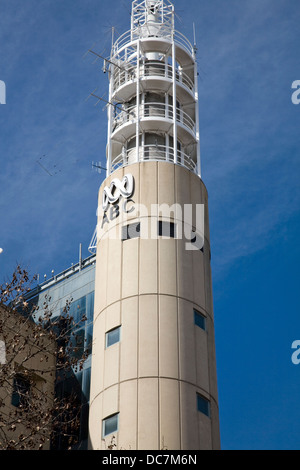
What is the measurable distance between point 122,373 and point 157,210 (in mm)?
11286

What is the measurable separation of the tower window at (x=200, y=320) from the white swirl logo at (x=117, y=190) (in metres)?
9.30

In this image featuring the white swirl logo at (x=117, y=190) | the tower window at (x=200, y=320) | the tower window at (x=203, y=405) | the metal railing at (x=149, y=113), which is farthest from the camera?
the metal railing at (x=149, y=113)

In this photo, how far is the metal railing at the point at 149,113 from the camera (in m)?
64.9

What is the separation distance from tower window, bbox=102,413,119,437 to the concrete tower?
59 millimetres

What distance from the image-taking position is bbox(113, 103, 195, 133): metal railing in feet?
213

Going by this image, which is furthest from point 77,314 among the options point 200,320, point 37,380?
point 200,320

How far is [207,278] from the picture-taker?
58219 mm

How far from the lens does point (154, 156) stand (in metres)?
63.6

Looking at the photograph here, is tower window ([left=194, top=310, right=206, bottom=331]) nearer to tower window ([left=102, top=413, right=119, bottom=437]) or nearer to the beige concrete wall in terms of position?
the beige concrete wall

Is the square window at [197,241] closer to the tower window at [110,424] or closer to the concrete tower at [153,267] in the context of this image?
the concrete tower at [153,267]

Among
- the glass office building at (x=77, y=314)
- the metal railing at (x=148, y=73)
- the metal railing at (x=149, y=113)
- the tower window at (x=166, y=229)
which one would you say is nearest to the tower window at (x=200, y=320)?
the tower window at (x=166, y=229)

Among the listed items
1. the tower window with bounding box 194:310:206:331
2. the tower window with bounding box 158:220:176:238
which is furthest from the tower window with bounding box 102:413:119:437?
the tower window with bounding box 158:220:176:238
